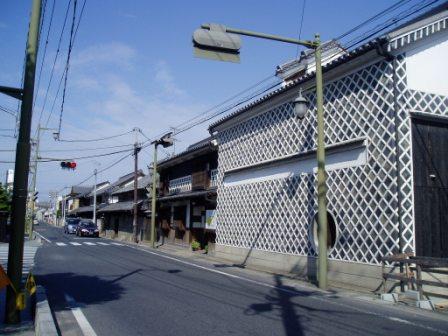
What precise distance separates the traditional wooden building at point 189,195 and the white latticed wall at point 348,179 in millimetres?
6318

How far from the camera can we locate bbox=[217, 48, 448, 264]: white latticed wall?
442 inches

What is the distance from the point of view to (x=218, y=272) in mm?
14867

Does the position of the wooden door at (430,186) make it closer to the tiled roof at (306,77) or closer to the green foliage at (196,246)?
the tiled roof at (306,77)

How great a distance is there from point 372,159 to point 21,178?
30.5ft

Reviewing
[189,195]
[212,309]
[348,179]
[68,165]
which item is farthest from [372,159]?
[68,165]

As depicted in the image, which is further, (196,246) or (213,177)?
(213,177)

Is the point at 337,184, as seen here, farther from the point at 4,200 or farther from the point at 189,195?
the point at 4,200

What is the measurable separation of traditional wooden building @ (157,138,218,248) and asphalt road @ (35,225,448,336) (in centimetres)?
1155

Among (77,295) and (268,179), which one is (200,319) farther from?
(268,179)

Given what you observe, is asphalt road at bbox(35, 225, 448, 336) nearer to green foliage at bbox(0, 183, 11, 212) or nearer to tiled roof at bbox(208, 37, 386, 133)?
tiled roof at bbox(208, 37, 386, 133)

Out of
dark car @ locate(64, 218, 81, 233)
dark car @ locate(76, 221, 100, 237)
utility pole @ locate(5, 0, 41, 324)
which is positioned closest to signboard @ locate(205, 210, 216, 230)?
utility pole @ locate(5, 0, 41, 324)

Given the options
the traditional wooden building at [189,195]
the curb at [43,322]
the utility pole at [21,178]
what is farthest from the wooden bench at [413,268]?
the traditional wooden building at [189,195]

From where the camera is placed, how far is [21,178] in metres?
6.62

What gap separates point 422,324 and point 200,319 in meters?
3.95
